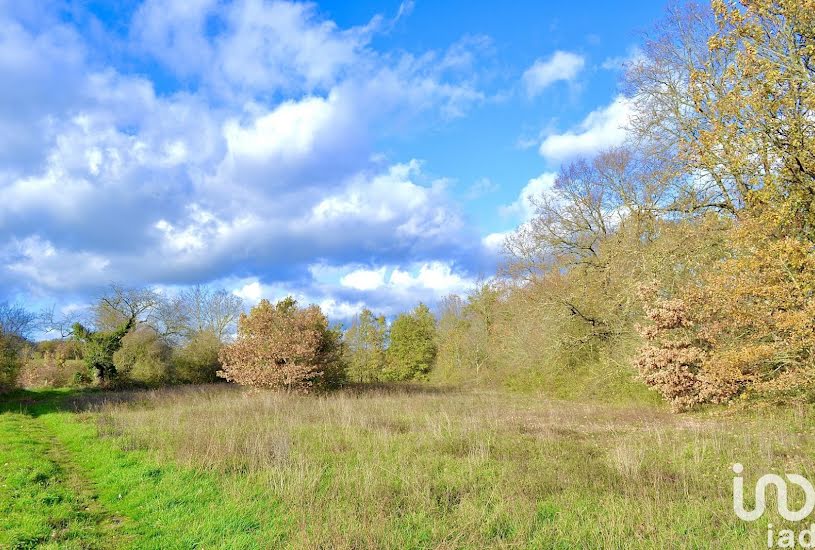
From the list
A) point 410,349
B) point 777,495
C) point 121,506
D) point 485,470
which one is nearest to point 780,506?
point 777,495

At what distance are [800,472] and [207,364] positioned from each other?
34.4 m

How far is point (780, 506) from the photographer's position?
18.3 feet

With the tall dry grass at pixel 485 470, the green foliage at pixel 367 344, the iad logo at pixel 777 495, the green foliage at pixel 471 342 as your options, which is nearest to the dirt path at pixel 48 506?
the tall dry grass at pixel 485 470

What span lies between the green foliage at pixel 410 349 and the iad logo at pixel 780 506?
133 ft

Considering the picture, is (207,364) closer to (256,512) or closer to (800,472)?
(256,512)

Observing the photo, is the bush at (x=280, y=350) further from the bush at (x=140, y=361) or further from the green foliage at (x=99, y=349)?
the green foliage at (x=99, y=349)

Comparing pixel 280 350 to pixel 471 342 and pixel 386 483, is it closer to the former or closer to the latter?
pixel 386 483

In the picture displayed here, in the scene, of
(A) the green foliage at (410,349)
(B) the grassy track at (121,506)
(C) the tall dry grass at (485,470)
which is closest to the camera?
(C) the tall dry grass at (485,470)

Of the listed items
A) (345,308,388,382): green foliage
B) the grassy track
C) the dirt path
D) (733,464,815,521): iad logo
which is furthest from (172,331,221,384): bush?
(733,464,815,521): iad logo

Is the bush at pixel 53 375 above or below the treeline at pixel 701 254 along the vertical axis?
below

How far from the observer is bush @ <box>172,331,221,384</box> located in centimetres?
3322

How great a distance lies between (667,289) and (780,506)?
42.3 ft

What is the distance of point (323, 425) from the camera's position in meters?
11.6

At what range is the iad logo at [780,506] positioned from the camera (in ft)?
15.5
